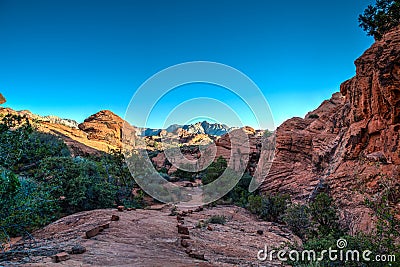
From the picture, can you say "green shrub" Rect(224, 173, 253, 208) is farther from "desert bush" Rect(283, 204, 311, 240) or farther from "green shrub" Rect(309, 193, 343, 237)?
"green shrub" Rect(309, 193, 343, 237)

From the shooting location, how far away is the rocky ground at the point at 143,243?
243 inches

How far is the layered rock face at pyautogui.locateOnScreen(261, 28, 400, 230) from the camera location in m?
11.6

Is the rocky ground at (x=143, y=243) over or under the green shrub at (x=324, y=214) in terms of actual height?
under

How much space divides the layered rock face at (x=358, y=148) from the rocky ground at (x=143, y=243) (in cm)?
415

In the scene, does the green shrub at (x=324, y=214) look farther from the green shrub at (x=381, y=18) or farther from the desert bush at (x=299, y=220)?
the green shrub at (x=381, y=18)

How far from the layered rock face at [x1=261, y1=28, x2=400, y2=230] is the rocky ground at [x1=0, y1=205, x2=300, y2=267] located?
13.6ft

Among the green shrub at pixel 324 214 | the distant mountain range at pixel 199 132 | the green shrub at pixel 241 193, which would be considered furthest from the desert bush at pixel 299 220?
the distant mountain range at pixel 199 132

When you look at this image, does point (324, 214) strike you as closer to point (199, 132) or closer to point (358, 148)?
point (358, 148)

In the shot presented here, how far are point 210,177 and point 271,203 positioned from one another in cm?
909

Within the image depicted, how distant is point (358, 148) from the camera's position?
14961 mm

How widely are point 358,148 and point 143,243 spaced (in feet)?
41.8

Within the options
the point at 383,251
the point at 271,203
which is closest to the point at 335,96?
the point at 271,203

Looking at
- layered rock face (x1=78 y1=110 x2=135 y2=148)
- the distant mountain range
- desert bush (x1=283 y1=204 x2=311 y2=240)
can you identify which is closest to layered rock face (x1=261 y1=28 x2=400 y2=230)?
desert bush (x1=283 y1=204 x2=311 y2=240)

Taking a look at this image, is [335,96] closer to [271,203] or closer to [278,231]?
[271,203]
